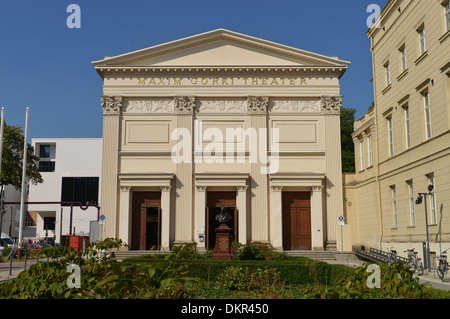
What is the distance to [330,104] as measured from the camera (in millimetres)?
37438

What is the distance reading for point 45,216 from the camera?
7838 cm

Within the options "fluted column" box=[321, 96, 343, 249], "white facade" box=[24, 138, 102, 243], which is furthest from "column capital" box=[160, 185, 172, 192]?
"white facade" box=[24, 138, 102, 243]

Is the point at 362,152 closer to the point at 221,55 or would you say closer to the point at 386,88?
the point at 386,88

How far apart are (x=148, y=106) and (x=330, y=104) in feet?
Answer: 47.0

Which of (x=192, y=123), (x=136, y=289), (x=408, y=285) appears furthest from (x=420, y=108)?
(x=136, y=289)

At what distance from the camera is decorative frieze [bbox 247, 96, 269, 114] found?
37.3 meters

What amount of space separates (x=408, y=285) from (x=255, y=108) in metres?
30.7

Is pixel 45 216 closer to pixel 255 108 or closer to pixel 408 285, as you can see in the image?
pixel 255 108

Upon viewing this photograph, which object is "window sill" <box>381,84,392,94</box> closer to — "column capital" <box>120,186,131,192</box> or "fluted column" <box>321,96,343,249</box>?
"fluted column" <box>321,96,343,249</box>

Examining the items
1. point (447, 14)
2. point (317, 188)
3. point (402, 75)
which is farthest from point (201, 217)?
point (447, 14)

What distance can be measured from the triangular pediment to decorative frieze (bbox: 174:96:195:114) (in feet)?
8.58

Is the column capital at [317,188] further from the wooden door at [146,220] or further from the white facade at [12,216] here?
→ the white facade at [12,216]

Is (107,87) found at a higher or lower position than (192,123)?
higher

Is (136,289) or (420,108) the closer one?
(136,289)
